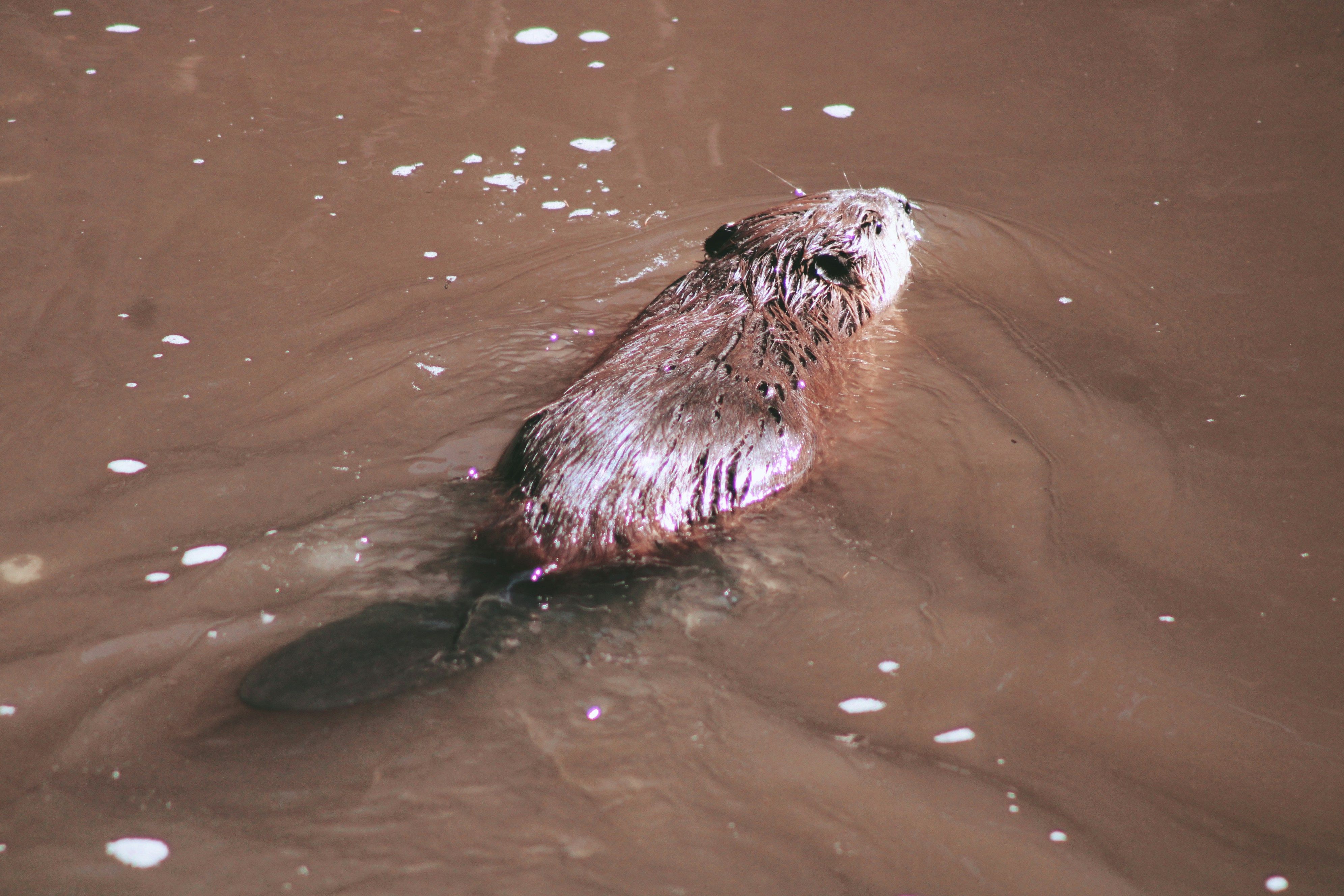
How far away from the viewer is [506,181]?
4324mm

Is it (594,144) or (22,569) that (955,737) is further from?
(594,144)

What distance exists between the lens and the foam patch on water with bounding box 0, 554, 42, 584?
92.4 inches

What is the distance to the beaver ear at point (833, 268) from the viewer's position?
3.41 metres

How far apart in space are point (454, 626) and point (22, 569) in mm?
1217

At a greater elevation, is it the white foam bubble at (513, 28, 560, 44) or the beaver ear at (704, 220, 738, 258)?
the white foam bubble at (513, 28, 560, 44)

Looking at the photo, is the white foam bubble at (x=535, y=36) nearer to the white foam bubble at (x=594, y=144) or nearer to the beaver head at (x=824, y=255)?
the white foam bubble at (x=594, y=144)

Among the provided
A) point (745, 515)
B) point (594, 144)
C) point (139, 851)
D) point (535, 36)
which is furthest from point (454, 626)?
point (535, 36)

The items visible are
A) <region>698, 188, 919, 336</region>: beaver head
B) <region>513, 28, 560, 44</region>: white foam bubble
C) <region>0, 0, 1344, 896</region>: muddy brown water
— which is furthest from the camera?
<region>513, 28, 560, 44</region>: white foam bubble

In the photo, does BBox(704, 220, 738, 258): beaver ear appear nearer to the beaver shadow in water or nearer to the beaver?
the beaver

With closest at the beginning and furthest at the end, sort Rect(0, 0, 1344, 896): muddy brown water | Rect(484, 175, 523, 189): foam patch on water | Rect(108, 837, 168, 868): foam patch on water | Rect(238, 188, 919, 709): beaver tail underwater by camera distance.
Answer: Rect(108, 837, 168, 868): foam patch on water
Rect(0, 0, 1344, 896): muddy brown water
Rect(238, 188, 919, 709): beaver tail underwater
Rect(484, 175, 523, 189): foam patch on water

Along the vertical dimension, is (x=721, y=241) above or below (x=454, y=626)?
above

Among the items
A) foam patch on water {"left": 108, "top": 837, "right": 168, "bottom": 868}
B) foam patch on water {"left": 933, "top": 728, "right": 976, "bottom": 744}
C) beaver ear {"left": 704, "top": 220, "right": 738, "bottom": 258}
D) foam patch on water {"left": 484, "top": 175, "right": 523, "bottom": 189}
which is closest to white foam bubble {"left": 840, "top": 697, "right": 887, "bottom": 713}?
foam patch on water {"left": 933, "top": 728, "right": 976, "bottom": 744}

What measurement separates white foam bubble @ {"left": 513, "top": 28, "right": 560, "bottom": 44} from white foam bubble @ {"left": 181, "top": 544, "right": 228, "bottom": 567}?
4009 mm

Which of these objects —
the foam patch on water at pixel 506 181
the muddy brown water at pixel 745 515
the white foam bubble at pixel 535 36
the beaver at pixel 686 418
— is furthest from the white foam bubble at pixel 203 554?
the white foam bubble at pixel 535 36
